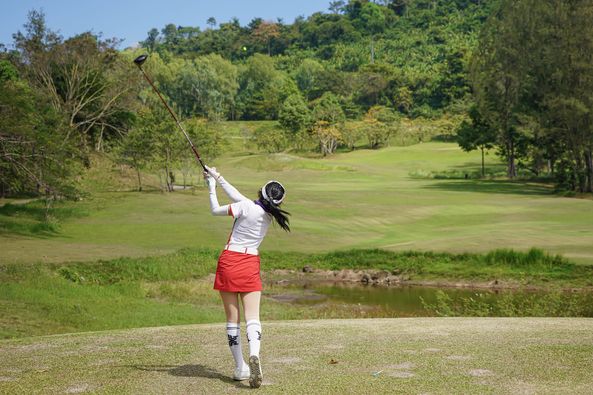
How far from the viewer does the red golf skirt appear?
1098 cm

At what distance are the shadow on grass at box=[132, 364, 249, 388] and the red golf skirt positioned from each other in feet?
3.97

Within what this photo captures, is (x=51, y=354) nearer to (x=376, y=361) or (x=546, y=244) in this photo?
(x=376, y=361)

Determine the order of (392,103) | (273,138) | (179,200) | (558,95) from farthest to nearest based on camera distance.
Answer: (392,103) → (273,138) → (558,95) → (179,200)

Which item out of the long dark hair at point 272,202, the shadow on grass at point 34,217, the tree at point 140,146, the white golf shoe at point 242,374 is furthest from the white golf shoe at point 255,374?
the tree at point 140,146

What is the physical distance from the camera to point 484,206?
61656mm

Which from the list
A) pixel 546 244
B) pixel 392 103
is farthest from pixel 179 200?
pixel 392 103

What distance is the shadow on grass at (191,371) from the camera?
36.8 feet

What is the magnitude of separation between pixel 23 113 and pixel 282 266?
53.1 ft

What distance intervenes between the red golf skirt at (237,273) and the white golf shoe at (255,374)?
41.9 inches

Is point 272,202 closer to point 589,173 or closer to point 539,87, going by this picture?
point 589,173

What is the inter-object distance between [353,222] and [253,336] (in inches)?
1739

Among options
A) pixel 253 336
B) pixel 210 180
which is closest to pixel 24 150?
pixel 210 180

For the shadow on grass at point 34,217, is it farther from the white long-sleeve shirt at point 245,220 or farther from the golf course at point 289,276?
the white long-sleeve shirt at point 245,220

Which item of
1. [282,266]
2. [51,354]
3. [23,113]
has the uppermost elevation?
[23,113]
